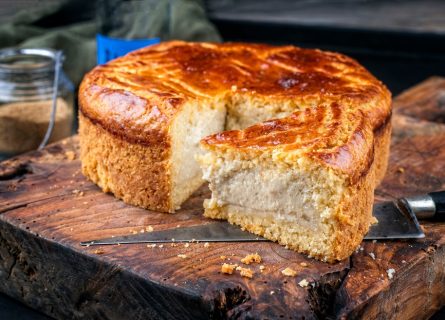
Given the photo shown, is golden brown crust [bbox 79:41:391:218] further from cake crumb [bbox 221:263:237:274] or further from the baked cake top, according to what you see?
cake crumb [bbox 221:263:237:274]

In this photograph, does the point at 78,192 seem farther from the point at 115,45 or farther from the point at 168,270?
the point at 115,45

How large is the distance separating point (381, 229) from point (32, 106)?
2446mm

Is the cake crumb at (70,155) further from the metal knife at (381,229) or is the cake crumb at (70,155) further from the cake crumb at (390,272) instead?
the cake crumb at (390,272)

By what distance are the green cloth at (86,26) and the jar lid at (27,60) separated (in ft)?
1.13

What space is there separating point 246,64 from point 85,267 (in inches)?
63.6

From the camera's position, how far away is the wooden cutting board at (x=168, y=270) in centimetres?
257

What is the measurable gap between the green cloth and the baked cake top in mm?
883

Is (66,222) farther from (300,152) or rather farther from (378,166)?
(378,166)

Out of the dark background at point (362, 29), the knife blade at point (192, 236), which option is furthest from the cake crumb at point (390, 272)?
the dark background at point (362, 29)

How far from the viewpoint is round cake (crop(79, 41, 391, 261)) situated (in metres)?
2.84

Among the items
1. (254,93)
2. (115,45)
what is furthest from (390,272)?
(115,45)

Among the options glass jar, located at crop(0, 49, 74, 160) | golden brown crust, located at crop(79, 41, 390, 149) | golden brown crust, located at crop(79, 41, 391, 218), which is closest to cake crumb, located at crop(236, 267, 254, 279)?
golden brown crust, located at crop(79, 41, 391, 218)

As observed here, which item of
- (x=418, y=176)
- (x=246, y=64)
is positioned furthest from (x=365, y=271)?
(x=246, y=64)

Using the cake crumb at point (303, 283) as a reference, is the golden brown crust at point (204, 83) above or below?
above
